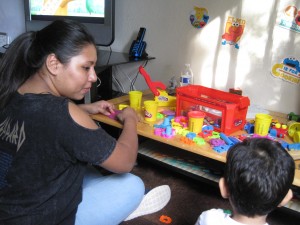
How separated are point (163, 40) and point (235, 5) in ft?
1.66

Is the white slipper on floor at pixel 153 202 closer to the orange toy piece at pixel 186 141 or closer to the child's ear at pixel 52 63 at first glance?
the orange toy piece at pixel 186 141

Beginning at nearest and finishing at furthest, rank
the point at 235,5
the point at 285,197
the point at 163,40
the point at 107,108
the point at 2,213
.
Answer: the point at 285,197, the point at 2,213, the point at 107,108, the point at 235,5, the point at 163,40

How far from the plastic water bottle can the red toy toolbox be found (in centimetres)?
27

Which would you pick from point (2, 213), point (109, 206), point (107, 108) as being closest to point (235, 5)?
point (107, 108)

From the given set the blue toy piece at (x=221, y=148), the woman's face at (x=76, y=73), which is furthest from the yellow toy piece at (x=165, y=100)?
the woman's face at (x=76, y=73)

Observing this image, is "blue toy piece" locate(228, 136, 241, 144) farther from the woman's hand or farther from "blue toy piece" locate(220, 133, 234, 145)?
the woman's hand

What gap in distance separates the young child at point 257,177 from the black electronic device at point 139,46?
132cm

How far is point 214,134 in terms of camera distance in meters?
1.35

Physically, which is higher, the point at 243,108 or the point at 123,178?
the point at 243,108

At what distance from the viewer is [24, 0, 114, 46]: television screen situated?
1.99 metres

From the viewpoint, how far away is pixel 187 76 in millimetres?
1822

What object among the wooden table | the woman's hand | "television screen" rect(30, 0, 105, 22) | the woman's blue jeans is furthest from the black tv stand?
the woman's blue jeans

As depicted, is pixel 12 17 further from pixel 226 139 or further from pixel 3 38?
pixel 226 139

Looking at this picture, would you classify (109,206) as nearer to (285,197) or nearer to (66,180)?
(66,180)
